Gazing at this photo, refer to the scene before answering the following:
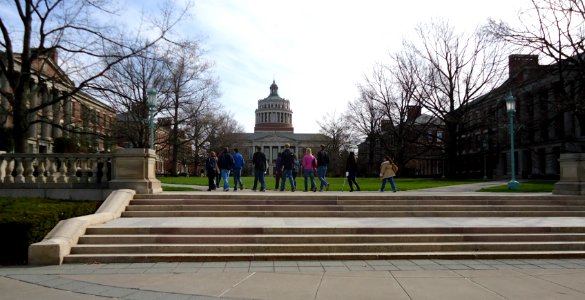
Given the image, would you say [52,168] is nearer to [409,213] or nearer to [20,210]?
[20,210]

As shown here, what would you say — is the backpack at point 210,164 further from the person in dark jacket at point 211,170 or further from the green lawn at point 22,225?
the green lawn at point 22,225

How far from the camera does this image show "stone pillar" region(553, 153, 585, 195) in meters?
15.8

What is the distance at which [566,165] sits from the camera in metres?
16.5

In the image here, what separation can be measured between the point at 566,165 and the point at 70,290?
1655 cm

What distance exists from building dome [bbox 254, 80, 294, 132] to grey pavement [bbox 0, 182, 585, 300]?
141 meters

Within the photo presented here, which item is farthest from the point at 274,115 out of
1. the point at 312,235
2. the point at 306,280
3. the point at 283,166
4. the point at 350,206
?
the point at 306,280

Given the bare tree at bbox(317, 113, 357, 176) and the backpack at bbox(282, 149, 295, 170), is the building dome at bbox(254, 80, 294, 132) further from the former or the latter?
the backpack at bbox(282, 149, 295, 170)

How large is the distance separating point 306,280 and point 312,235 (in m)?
2.54

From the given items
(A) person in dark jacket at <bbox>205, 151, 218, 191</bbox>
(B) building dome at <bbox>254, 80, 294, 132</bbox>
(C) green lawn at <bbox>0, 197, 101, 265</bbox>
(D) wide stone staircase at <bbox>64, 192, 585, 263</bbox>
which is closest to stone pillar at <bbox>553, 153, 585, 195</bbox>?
(D) wide stone staircase at <bbox>64, 192, 585, 263</bbox>

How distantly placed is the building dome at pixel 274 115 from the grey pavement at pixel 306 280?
14147 centimetres

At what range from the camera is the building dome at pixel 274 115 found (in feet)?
491

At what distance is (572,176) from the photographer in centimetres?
1620

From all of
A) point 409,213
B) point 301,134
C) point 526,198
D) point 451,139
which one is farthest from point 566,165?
point 301,134

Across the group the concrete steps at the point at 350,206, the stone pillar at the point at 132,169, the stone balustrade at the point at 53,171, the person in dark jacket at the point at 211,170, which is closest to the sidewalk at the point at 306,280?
the concrete steps at the point at 350,206
